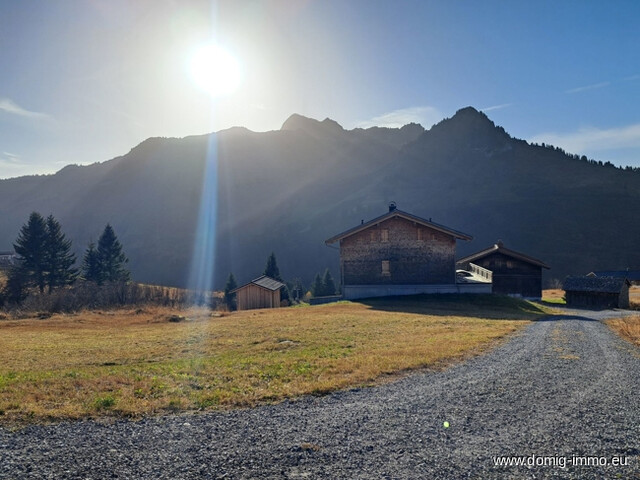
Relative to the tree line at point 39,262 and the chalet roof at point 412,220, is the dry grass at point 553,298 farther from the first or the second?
the tree line at point 39,262

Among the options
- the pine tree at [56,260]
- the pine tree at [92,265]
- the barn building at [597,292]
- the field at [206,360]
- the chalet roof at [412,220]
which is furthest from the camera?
the pine tree at [92,265]

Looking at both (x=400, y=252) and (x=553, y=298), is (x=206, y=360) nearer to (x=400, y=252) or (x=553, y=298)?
(x=400, y=252)

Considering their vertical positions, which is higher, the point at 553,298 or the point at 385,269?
the point at 385,269

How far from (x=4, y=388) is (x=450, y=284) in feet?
118

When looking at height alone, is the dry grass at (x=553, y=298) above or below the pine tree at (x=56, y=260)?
below

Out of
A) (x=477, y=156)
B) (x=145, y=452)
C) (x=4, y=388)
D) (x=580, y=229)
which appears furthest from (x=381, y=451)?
(x=477, y=156)

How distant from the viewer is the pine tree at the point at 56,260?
57.5 meters

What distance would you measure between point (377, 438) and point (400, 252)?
34.9 metres

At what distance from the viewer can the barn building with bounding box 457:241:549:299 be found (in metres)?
51.6

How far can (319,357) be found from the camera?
13.5 meters

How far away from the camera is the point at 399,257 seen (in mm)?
40906

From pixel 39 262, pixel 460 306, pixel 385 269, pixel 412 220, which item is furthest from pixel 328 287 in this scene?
pixel 39 262

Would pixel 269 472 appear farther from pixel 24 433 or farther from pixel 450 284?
pixel 450 284

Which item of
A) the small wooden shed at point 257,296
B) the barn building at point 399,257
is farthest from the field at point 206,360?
the small wooden shed at point 257,296
